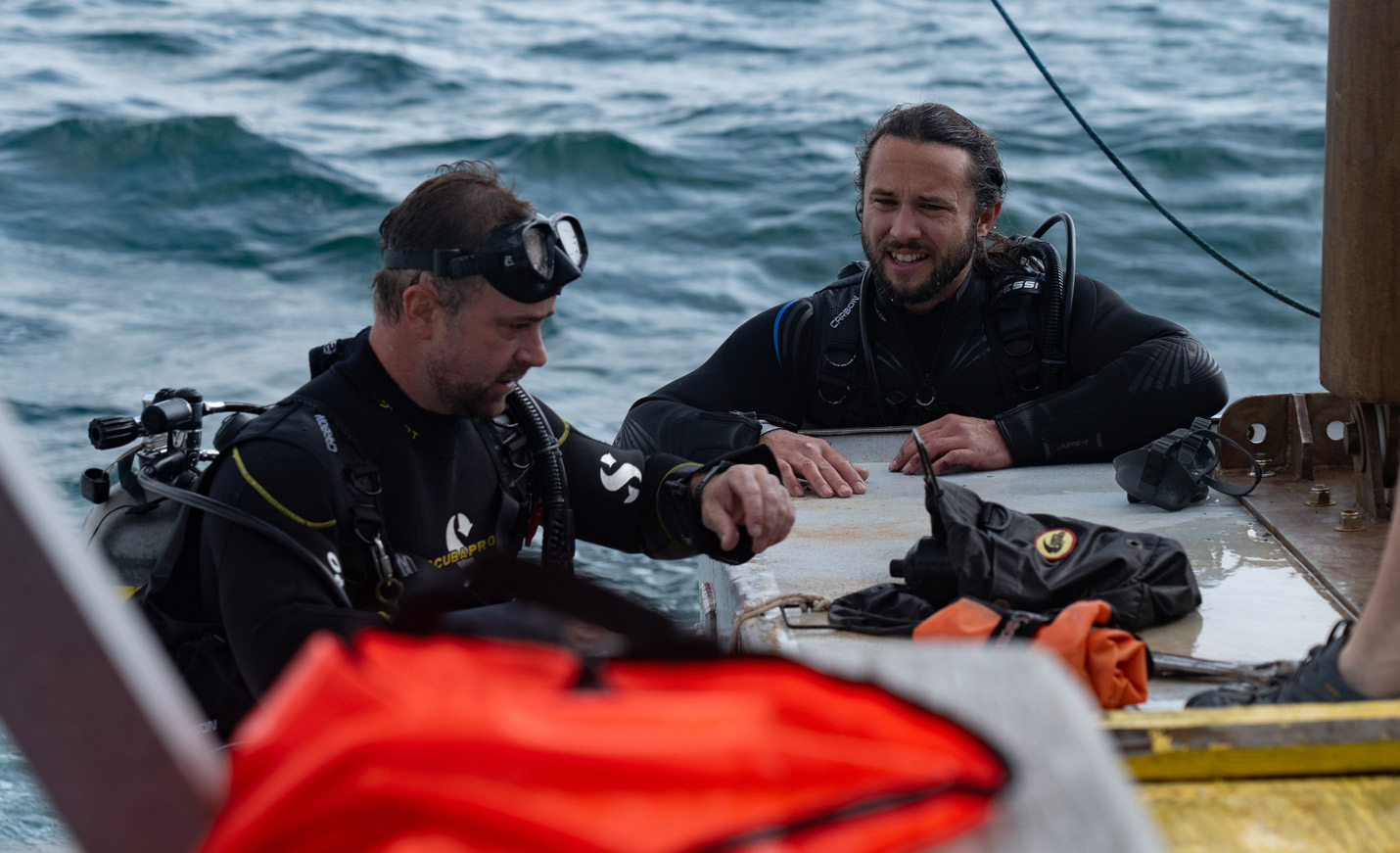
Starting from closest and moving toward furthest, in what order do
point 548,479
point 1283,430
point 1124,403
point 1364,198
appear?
point 1364,198 < point 548,479 < point 1283,430 < point 1124,403

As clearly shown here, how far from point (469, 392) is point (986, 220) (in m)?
1.86

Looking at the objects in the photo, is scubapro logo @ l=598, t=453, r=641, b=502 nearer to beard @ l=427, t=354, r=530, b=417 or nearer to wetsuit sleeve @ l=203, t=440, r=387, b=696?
beard @ l=427, t=354, r=530, b=417

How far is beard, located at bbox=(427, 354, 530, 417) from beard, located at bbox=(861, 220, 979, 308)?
4.51 ft

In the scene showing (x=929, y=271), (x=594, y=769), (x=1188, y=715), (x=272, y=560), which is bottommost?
(x=272, y=560)

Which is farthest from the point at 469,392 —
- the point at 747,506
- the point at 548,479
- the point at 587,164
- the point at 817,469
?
the point at 587,164

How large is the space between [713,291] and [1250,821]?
8.57m

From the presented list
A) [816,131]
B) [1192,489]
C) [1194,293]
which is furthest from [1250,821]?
[816,131]

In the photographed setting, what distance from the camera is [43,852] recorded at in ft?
8.07

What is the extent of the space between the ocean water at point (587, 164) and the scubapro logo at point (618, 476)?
275cm

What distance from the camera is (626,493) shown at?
2.73 meters

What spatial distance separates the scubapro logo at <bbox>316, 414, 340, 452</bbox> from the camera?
2.16 m

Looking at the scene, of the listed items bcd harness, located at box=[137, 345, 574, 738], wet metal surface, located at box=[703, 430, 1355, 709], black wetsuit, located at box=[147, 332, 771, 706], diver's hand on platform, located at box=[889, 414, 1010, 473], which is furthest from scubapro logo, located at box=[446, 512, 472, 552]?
diver's hand on platform, located at box=[889, 414, 1010, 473]

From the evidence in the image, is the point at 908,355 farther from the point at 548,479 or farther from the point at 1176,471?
the point at 548,479

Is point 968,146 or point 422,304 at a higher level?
point 968,146
